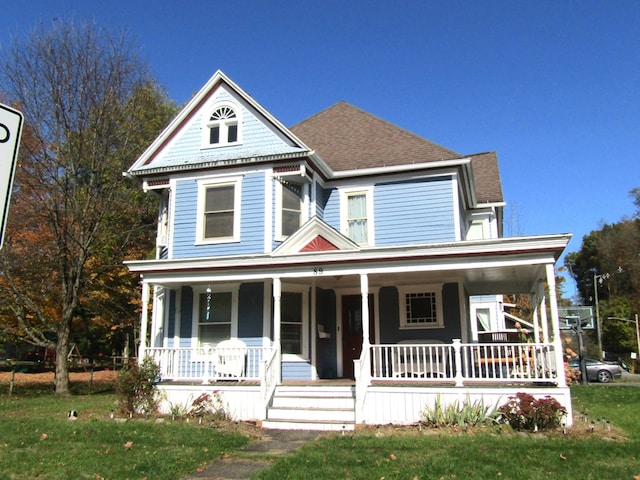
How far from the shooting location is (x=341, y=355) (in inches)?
556

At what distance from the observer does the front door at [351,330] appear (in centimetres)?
1415

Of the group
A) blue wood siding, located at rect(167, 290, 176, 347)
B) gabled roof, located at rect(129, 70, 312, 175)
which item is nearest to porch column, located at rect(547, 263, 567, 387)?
gabled roof, located at rect(129, 70, 312, 175)

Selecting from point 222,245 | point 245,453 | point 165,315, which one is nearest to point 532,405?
point 245,453

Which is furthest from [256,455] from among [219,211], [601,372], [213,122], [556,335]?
[601,372]

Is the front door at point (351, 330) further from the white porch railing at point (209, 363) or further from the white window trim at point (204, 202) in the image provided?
the white window trim at point (204, 202)

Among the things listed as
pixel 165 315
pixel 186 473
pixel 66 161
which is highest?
pixel 66 161

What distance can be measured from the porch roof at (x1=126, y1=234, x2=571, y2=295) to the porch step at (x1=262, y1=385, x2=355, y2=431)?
2549mm

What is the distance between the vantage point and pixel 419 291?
13.8 meters

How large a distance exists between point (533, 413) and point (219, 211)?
30.1ft

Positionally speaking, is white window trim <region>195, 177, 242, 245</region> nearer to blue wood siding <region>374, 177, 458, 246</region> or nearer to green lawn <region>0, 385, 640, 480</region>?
blue wood siding <region>374, 177, 458, 246</region>

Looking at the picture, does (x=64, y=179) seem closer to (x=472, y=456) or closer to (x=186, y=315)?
(x=186, y=315)

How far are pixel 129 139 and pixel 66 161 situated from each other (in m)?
2.58

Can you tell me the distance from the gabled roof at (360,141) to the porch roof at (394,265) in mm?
3512

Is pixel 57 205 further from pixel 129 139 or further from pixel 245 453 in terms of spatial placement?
pixel 245 453
